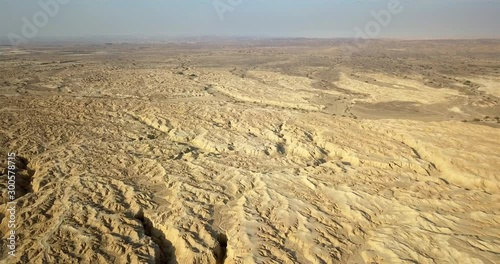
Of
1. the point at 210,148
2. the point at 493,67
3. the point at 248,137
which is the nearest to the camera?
the point at 210,148

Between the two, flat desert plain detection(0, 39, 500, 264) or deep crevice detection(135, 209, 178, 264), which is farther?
flat desert plain detection(0, 39, 500, 264)

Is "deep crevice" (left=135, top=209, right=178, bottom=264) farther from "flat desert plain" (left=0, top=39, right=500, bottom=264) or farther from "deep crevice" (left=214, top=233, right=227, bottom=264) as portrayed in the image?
"deep crevice" (left=214, top=233, right=227, bottom=264)

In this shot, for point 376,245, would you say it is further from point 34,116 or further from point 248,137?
point 34,116

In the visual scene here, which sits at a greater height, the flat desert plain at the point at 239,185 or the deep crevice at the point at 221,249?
the flat desert plain at the point at 239,185

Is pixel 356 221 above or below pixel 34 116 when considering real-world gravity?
below

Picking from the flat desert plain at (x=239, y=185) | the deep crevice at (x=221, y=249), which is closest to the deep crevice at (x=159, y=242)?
the flat desert plain at (x=239, y=185)

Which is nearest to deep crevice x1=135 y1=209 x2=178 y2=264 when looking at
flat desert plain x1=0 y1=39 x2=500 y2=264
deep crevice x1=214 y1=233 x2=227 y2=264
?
flat desert plain x1=0 y1=39 x2=500 y2=264

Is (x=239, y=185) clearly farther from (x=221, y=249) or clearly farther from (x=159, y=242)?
(x=159, y=242)

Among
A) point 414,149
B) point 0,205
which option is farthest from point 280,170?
point 0,205

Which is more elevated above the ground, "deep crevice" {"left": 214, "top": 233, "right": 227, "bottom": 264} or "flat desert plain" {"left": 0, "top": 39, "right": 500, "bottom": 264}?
"flat desert plain" {"left": 0, "top": 39, "right": 500, "bottom": 264}

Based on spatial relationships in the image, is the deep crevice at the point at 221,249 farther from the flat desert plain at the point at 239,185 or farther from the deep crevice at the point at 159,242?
the deep crevice at the point at 159,242

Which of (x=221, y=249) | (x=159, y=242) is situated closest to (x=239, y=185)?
(x=221, y=249)
